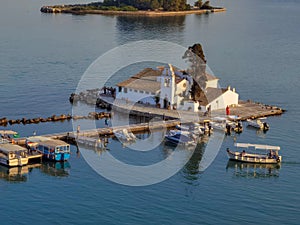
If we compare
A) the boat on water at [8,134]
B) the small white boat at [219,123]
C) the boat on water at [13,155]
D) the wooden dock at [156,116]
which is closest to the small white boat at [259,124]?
the wooden dock at [156,116]

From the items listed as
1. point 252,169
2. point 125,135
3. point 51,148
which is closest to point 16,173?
point 51,148

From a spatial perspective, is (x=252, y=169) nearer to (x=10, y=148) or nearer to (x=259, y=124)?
(x=259, y=124)

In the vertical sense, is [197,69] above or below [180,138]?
above

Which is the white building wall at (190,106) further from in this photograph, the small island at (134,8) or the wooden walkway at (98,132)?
the small island at (134,8)

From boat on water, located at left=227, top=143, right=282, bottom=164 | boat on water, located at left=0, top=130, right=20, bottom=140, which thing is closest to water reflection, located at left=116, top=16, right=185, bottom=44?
boat on water, located at left=0, top=130, right=20, bottom=140

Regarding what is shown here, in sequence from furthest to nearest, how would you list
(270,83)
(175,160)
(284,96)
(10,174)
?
1. (270,83)
2. (284,96)
3. (175,160)
4. (10,174)

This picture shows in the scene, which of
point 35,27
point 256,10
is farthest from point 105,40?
point 256,10

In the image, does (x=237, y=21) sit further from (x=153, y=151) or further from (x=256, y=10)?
(x=153, y=151)
